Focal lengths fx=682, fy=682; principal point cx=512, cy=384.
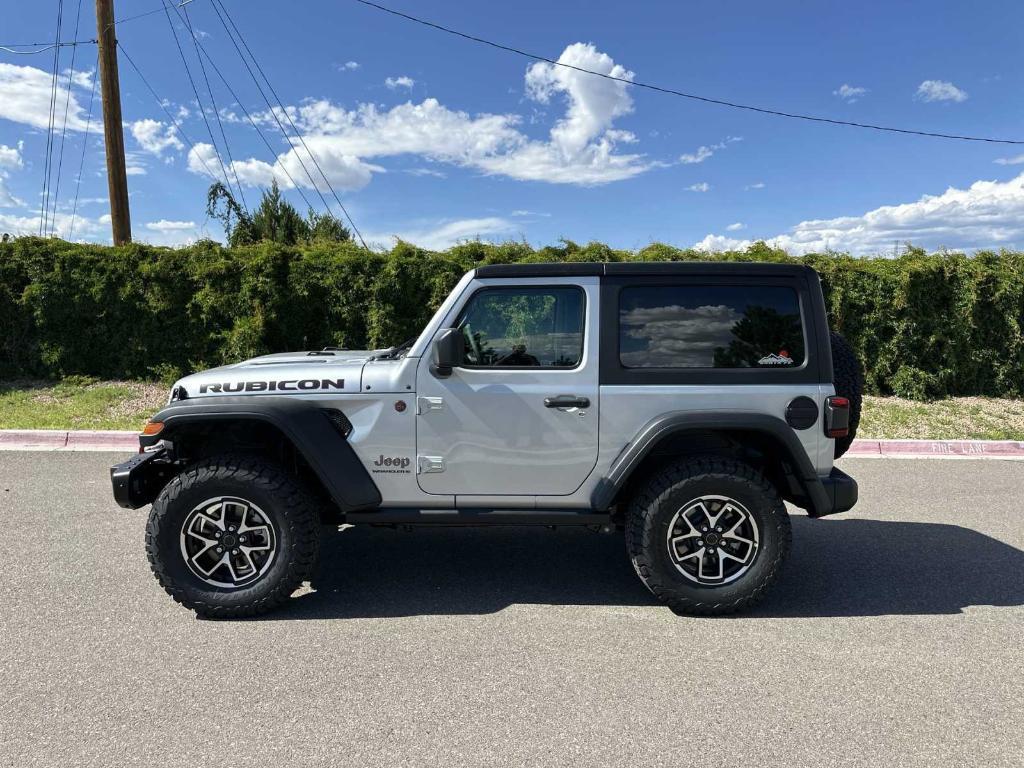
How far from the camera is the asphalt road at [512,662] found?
2.51 m

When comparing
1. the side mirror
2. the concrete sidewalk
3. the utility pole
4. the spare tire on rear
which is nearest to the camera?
the side mirror

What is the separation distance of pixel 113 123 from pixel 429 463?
11113 millimetres

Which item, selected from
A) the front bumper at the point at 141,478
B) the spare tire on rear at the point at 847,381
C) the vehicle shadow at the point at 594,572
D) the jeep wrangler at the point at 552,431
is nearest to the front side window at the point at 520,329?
the jeep wrangler at the point at 552,431

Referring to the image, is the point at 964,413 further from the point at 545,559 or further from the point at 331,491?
the point at 331,491

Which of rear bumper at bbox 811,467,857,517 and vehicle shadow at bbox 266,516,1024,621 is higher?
rear bumper at bbox 811,467,857,517

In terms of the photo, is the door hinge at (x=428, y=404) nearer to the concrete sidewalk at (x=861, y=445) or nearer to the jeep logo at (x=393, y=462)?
the jeep logo at (x=393, y=462)

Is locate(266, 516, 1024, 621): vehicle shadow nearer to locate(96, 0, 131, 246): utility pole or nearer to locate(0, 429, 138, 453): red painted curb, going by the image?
locate(0, 429, 138, 453): red painted curb

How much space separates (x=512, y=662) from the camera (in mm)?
3100

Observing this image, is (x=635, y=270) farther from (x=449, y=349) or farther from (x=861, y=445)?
(x=861, y=445)

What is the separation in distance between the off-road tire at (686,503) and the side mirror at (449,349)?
122 cm

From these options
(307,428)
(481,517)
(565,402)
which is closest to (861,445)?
(565,402)

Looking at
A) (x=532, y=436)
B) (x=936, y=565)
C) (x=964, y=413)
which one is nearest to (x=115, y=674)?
(x=532, y=436)

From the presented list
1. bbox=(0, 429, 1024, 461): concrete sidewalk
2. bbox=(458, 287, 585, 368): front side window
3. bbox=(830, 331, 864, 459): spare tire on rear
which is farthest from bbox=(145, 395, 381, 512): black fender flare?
bbox=(0, 429, 1024, 461): concrete sidewalk

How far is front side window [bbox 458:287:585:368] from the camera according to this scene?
12.1 ft
